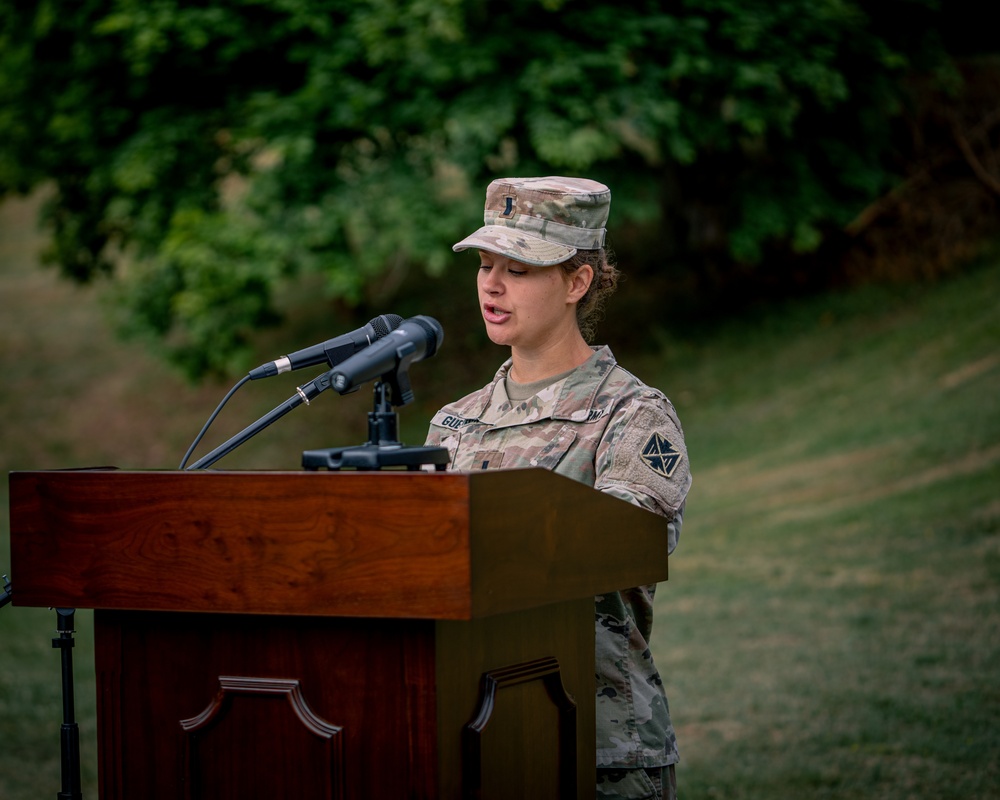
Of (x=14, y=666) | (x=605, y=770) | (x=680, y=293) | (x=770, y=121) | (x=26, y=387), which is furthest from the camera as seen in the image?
(x=26, y=387)

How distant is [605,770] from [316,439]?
50.0 feet

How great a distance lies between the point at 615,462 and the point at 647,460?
0.07m

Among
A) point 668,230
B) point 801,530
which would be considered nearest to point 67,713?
point 801,530

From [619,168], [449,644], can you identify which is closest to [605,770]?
[449,644]

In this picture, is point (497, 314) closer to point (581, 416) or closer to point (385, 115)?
point (581, 416)

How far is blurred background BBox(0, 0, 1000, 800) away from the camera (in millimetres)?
9742

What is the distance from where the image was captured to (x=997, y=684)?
6.53 meters

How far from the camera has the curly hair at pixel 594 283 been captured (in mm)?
2826

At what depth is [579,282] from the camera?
2.85 meters

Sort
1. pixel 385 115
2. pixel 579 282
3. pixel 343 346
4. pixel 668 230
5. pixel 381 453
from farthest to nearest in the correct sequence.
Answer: pixel 668 230, pixel 385 115, pixel 579 282, pixel 343 346, pixel 381 453

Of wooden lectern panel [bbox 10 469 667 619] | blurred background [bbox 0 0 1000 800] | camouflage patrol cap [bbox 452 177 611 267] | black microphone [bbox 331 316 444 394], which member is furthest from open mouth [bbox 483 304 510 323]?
blurred background [bbox 0 0 1000 800]

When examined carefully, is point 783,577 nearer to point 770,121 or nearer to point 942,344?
point 942,344

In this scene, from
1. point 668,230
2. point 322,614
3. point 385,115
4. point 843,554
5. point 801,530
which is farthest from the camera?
point 668,230

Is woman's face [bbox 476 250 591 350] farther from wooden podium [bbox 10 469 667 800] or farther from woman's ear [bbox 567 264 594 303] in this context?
wooden podium [bbox 10 469 667 800]
